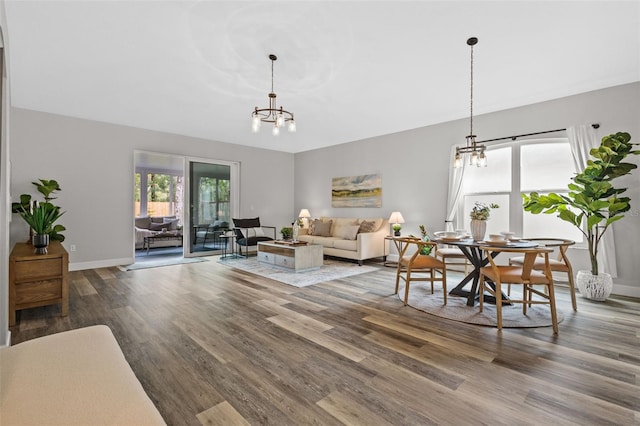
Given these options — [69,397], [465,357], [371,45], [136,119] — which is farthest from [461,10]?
[136,119]

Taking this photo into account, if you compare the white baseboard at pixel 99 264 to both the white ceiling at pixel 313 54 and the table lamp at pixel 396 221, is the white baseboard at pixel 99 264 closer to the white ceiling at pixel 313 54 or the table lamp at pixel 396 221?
the white ceiling at pixel 313 54

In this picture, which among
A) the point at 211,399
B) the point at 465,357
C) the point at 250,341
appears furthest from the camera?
the point at 250,341

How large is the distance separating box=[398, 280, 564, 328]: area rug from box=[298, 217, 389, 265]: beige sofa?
204 centimetres

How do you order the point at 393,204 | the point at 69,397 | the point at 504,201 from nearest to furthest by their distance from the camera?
1. the point at 69,397
2. the point at 504,201
3. the point at 393,204

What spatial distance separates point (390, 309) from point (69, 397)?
9.34 feet

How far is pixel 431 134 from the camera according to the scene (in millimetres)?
5762

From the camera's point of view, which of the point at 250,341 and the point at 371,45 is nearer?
the point at 250,341

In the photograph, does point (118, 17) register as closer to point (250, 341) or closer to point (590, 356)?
point (250, 341)

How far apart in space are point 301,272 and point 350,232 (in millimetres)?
1705

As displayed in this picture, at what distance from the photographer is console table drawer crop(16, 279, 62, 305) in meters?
2.95

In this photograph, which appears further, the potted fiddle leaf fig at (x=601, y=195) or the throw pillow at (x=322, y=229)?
the throw pillow at (x=322, y=229)

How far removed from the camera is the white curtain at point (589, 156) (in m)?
3.95

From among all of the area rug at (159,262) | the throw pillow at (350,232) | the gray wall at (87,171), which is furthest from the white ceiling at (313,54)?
the area rug at (159,262)

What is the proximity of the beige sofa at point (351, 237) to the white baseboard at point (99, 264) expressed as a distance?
3.58 meters
